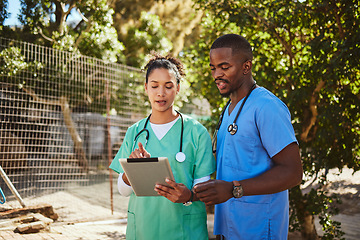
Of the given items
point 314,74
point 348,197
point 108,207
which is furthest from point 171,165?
point 108,207

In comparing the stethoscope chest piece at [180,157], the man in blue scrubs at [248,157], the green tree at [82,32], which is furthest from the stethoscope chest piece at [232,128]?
the green tree at [82,32]

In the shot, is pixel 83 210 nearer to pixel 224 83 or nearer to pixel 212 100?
pixel 212 100

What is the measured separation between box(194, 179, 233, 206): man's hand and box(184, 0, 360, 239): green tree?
292 centimetres

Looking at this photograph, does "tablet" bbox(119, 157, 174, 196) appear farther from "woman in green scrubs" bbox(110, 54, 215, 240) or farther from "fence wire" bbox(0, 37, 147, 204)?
"fence wire" bbox(0, 37, 147, 204)

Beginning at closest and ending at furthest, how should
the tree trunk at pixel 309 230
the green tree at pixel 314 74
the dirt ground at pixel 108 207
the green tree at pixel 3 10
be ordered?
the green tree at pixel 314 74, the tree trunk at pixel 309 230, the dirt ground at pixel 108 207, the green tree at pixel 3 10

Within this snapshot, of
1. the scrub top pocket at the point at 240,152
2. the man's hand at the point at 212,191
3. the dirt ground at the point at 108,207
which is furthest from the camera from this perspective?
the dirt ground at the point at 108,207

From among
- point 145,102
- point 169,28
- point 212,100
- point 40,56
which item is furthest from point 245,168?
point 169,28

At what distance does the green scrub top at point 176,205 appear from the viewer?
195cm

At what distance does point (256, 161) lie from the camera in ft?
5.88

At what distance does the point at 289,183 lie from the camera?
5.29 feet

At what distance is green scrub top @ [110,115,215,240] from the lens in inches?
76.7

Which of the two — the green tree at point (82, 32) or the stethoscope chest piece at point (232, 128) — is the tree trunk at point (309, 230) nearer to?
the stethoscope chest piece at point (232, 128)

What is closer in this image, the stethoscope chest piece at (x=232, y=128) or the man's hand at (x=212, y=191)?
the man's hand at (x=212, y=191)

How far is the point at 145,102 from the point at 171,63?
21.2 ft
